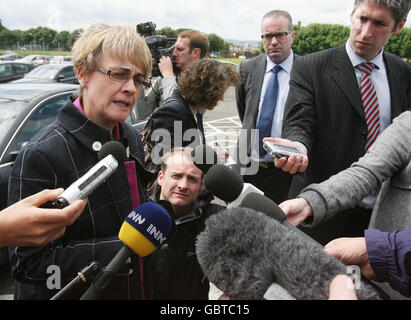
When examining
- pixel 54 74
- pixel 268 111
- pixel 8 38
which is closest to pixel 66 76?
pixel 54 74

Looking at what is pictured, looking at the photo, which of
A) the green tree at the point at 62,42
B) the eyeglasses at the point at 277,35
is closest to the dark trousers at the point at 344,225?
the eyeglasses at the point at 277,35

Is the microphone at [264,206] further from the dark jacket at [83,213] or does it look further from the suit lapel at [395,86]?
the suit lapel at [395,86]

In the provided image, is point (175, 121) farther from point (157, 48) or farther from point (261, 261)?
point (261, 261)

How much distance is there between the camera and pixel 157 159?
2461mm

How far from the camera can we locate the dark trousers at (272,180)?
3.25 meters

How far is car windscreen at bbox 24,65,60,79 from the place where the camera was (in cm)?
1155

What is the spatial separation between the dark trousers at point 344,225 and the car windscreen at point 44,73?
1156 centimetres

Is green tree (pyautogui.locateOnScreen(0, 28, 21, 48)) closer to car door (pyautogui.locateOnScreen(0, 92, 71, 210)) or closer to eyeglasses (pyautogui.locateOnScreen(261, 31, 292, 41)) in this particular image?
car door (pyautogui.locateOnScreen(0, 92, 71, 210))

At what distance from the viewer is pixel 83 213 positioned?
52.8 inches

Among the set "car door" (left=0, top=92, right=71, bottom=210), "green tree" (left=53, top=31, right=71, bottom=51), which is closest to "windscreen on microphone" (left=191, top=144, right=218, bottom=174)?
"car door" (left=0, top=92, right=71, bottom=210)

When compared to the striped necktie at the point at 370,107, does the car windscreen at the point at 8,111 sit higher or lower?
lower

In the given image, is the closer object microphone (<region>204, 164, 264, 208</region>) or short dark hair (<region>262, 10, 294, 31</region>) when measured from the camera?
microphone (<region>204, 164, 264, 208</region>)

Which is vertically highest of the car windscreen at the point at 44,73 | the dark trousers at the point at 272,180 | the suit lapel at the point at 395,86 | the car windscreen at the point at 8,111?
the suit lapel at the point at 395,86

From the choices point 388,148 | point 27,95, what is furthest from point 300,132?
point 27,95
